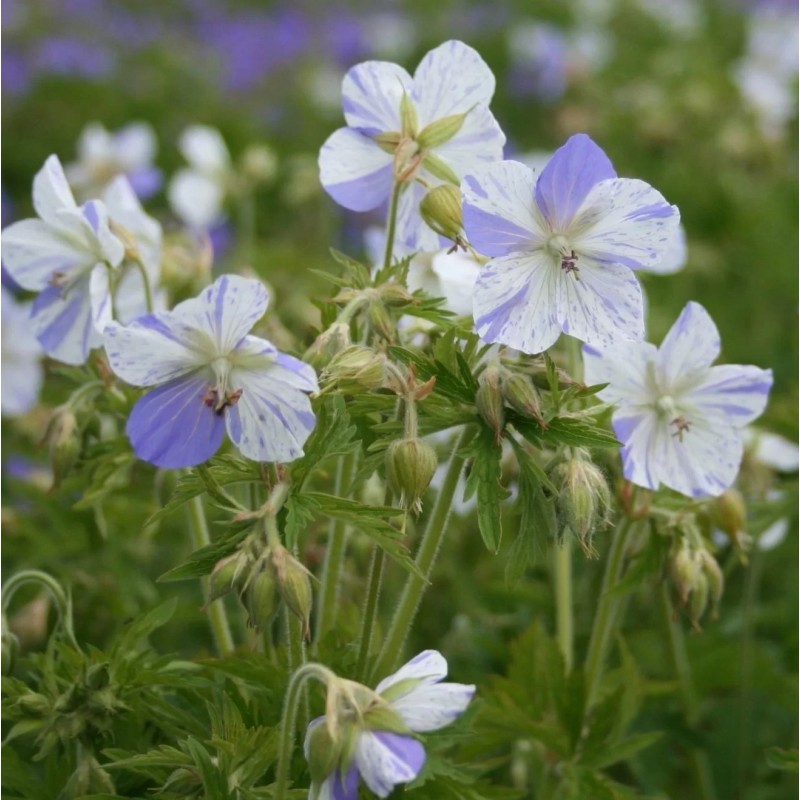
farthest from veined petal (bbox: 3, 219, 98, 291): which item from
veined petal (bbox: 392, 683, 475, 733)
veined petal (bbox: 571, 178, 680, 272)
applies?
veined petal (bbox: 392, 683, 475, 733)

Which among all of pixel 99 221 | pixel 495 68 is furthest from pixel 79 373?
pixel 495 68

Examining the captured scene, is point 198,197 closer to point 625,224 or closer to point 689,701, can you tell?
Answer: point 689,701

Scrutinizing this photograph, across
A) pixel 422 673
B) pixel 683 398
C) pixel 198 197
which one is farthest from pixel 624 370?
pixel 198 197

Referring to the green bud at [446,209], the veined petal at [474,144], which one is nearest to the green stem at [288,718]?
the green bud at [446,209]

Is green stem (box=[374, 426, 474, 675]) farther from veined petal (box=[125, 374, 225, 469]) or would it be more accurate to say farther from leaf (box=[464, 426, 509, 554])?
veined petal (box=[125, 374, 225, 469])

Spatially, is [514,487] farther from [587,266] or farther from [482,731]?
[587,266]

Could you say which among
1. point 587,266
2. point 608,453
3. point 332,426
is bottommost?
point 608,453
